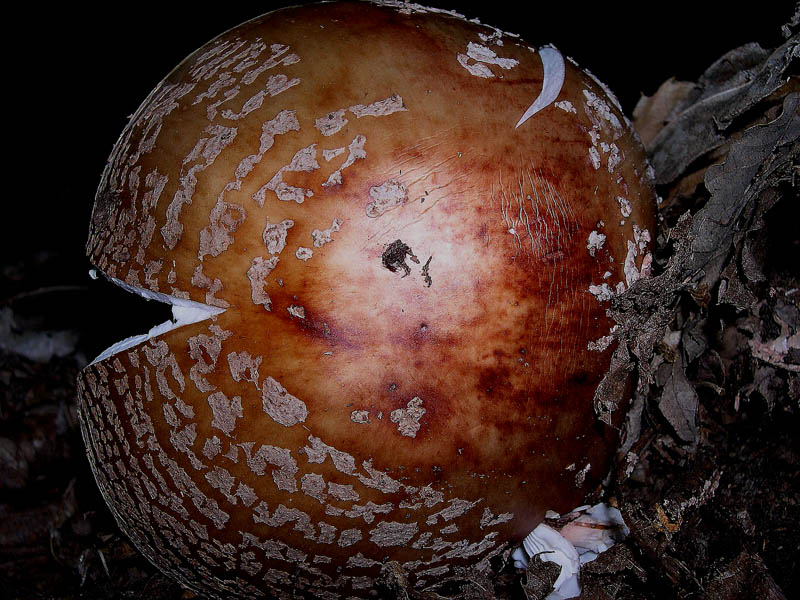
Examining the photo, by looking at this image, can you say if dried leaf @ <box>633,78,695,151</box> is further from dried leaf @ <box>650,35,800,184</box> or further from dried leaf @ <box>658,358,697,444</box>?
dried leaf @ <box>658,358,697,444</box>

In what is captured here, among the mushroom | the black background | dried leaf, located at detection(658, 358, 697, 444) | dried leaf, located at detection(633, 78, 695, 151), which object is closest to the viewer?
the mushroom

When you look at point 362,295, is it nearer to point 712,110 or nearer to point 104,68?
point 712,110

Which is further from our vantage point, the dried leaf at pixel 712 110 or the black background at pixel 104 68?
the black background at pixel 104 68

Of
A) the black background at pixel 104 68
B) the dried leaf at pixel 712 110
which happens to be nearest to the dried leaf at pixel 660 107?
the dried leaf at pixel 712 110

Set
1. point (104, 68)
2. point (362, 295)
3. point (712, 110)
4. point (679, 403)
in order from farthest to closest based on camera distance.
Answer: point (104, 68)
point (712, 110)
point (679, 403)
point (362, 295)

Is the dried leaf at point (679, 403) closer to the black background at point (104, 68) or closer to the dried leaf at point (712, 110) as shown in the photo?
the dried leaf at point (712, 110)

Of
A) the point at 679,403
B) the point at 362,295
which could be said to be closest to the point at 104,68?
the point at 362,295

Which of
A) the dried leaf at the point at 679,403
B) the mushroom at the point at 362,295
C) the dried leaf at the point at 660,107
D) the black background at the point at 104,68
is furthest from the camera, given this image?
the black background at the point at 104,68

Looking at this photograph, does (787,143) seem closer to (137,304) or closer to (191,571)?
(191,571)

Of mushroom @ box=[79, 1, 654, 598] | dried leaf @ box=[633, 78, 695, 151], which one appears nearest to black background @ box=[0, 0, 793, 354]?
dried leaf @ box=[633, 78, 695, 151]
